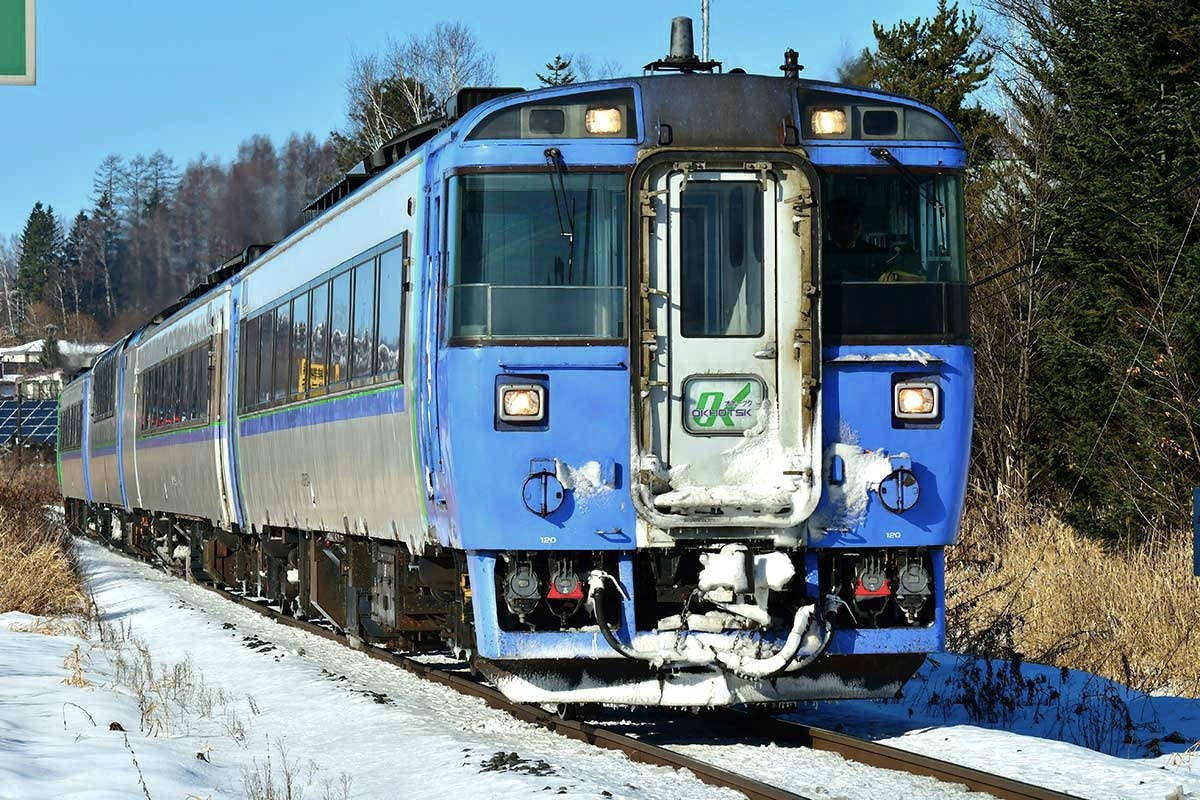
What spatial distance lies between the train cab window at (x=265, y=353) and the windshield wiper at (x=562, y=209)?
5.90m

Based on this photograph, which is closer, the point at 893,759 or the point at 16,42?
the point at 893,759

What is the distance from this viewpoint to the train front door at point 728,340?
8328 millimetres

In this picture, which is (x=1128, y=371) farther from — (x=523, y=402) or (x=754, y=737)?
(x=523, y=402)

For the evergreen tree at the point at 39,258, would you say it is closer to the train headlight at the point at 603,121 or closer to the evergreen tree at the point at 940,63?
the evergreen tree at the point at 940,63

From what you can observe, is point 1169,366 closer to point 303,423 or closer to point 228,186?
point 303,423

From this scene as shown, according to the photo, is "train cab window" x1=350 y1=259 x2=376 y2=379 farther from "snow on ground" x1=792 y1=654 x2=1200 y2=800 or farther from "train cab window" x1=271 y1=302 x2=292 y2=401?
"snow on ground" x1=792 y1=654 x2=1200 y2=800

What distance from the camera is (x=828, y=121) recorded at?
870 cm

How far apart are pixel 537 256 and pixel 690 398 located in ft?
3.23

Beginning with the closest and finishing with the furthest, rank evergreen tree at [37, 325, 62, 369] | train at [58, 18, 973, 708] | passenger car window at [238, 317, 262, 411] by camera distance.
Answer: train at [58, 18, 973, 708] → passenger car window at [238, 317, 262, 411] → evergreen tree at [37, 325, 62, 369]

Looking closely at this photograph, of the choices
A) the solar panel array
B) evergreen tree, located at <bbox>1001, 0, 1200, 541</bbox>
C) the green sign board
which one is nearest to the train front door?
the green sign board

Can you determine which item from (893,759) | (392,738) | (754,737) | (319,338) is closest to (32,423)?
(319,338)

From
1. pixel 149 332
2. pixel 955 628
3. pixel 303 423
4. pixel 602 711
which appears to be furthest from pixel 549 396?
pixel 149 332

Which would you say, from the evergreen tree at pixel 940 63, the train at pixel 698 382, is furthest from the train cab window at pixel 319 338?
the evergreen tree at pixel 940 63

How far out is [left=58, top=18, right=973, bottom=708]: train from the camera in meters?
8.31
